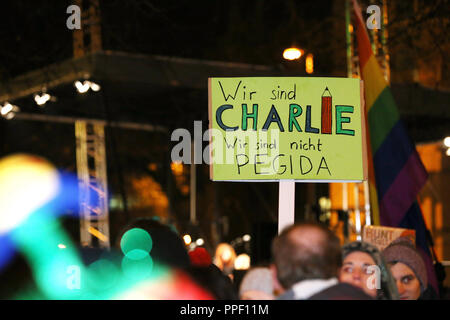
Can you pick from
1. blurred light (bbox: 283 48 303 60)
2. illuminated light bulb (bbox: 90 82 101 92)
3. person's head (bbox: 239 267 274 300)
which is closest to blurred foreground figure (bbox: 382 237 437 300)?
person's head (bbox: 239 267 274 300)

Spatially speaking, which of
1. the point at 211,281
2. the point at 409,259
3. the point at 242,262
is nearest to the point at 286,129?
the point at 409,259

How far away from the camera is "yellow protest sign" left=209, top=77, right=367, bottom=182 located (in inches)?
176

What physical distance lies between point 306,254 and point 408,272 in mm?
1749

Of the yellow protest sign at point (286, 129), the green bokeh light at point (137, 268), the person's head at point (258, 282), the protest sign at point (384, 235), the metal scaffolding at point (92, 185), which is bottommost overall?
the person's head at point (258, 282)

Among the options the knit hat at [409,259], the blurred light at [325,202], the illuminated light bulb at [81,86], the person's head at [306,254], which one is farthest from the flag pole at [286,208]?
the blurred light at [325,202]

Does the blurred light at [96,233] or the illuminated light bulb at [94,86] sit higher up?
the illuminated light bulb at [94,86]

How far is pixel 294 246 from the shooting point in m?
2.82

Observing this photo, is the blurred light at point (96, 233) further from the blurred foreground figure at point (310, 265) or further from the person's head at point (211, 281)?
the blurred foreground figure at point (310, 265)

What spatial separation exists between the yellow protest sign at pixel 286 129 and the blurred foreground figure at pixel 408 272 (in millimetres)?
507

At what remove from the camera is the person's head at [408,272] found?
4.32m
